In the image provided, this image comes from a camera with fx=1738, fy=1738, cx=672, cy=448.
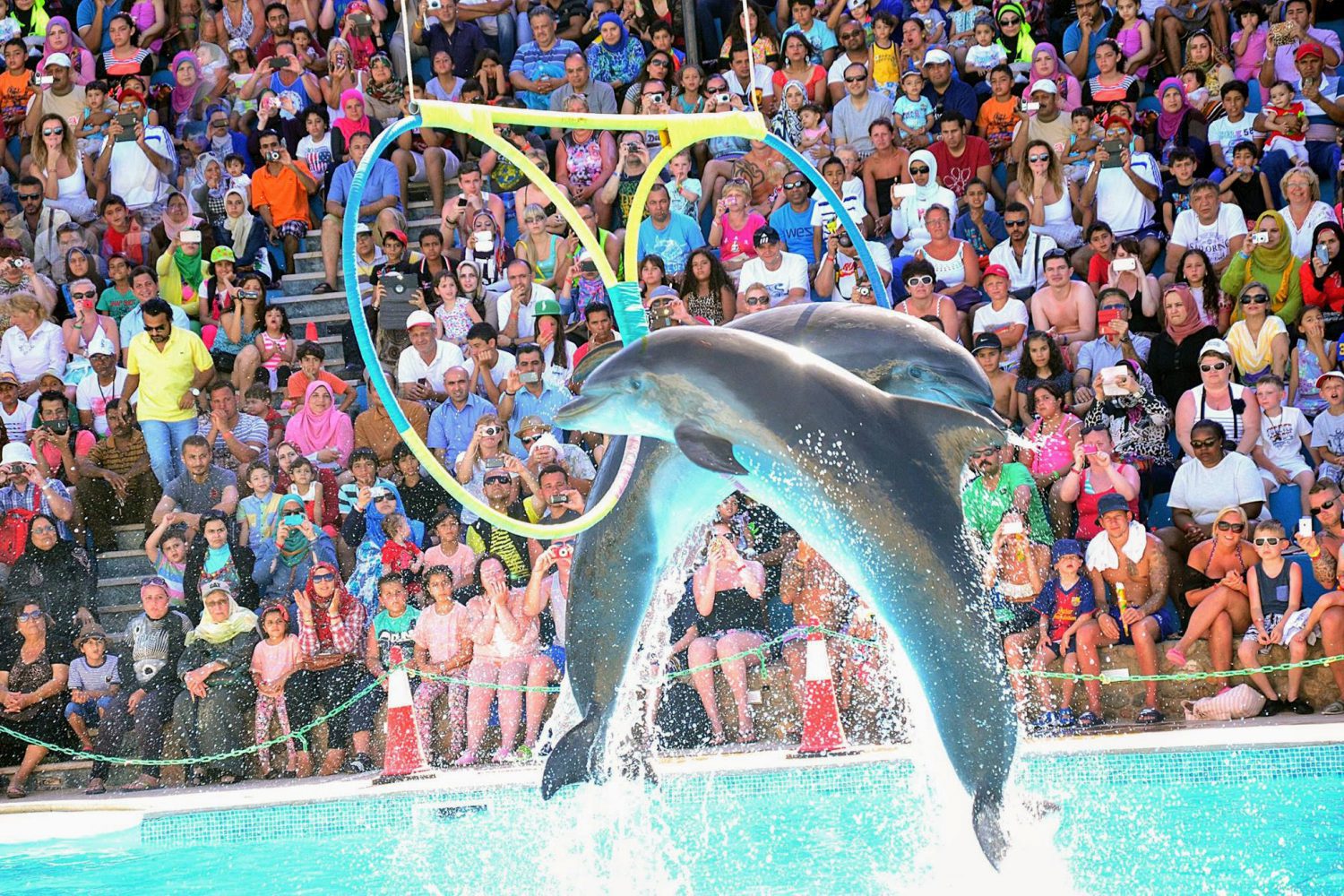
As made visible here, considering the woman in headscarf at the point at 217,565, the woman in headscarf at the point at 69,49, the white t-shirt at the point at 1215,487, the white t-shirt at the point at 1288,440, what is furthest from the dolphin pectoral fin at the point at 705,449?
the woman in headscarf at the point at 69,49

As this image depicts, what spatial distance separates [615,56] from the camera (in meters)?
15.4

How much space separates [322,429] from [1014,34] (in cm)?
676

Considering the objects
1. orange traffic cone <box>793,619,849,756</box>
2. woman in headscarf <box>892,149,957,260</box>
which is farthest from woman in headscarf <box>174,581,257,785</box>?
woman in headscarf <box>892,149,957,260</box>

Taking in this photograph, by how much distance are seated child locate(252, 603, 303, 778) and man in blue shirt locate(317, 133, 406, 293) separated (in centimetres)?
429

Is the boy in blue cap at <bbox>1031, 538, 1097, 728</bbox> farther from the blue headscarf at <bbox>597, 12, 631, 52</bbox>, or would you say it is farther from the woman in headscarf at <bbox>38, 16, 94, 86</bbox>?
the woman in headscarf at <bbox>38, 16, 94, 86</bbox>

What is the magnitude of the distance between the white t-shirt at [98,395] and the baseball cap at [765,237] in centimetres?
506

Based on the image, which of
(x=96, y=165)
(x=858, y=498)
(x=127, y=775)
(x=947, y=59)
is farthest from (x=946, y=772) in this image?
(x=96, y=165)

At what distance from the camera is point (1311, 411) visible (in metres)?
11.6

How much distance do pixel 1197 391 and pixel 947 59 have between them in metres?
4.22

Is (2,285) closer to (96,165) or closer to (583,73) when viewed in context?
(96,165)

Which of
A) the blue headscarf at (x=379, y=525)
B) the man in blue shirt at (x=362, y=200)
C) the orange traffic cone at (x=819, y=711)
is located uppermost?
the man in blue shirt at (x=362, y=200)

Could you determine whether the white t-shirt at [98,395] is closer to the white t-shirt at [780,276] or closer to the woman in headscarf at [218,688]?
the woman in headscarf at [218,688]

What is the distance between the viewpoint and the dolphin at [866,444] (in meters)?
5.64

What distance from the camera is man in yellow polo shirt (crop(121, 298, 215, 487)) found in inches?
522
